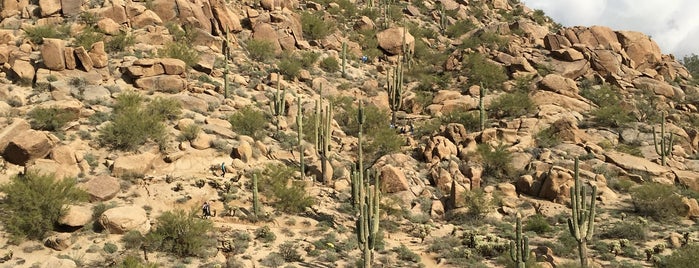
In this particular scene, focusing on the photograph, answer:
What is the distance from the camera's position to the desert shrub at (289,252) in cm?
1162

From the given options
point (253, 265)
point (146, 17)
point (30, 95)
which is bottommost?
point (253, 265)

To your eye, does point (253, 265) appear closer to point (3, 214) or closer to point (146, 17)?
point (3, 214)

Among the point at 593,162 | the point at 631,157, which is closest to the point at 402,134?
the point at 593,162

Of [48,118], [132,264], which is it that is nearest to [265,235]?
[132,264]

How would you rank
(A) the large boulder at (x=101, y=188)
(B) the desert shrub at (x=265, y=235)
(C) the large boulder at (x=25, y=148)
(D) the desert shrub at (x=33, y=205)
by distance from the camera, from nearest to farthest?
(D) the desert shrub at (x=33, y=205) < (A) the large boulder at (x=101, y=188) < (B) the desert shrub at (x=265, y=235) < (C) the large boulder at (x=25, y=148)

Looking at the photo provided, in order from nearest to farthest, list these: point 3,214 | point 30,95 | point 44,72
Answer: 1. point 3,214
2. point 30,95
3. point 44,72

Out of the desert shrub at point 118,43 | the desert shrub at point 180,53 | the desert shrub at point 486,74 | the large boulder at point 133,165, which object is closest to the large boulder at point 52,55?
the desert shrub at point 118,43

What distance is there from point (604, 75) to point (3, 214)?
31.5 metres

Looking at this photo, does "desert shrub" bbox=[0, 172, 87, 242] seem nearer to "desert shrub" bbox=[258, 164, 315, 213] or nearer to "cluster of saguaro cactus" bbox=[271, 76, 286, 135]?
"desert shrub" bbox=[258, 164, 315, 213]

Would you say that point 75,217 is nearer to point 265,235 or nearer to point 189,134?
point 265,235

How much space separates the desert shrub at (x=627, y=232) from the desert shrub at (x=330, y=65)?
60.1 feet

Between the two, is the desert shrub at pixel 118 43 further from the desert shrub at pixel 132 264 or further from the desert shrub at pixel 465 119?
the desert shrub at pixel 465 119

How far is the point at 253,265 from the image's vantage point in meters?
11.1

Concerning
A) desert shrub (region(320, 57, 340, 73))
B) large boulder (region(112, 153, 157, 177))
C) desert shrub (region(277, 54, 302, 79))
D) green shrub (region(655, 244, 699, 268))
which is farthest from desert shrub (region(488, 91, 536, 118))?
large boulder (region(112, 153, 157, 177))
